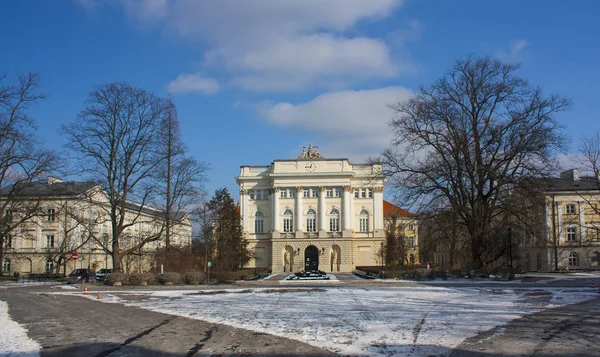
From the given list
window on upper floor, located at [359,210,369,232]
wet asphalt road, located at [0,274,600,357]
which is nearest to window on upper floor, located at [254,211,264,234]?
window on upper floor, located at [359,210,369,232]

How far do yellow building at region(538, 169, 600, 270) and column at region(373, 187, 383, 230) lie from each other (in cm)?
2189

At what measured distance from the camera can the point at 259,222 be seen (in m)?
78.6

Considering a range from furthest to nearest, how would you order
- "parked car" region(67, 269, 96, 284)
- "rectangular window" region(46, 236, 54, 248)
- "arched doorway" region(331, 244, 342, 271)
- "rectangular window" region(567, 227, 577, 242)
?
"arched doorway" region(331, 244, 342, 271) → "rectangular window" region(567, 227, 577, 242) → "rectangular window" region(46, 236, 54, 248) → "parked car" region(67, 269, 96, 284)

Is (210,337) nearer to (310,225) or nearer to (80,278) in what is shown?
(80,278)

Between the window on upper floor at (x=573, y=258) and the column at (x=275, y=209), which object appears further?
the column at (x=275, y=209)

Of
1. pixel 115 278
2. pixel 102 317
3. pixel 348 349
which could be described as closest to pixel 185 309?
pixel 102 317

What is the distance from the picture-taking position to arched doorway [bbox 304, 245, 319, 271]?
244 ft

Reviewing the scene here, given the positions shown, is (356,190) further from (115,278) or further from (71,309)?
(71,309)

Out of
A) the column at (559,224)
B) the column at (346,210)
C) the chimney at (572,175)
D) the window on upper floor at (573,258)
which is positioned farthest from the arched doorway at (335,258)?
the chimney at (572,175)

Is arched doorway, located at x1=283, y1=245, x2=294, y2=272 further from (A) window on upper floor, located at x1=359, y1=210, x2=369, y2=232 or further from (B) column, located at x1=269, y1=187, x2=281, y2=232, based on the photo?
(A) window on upper floor, located at x1=359, y1=210, x2=369, y2=232

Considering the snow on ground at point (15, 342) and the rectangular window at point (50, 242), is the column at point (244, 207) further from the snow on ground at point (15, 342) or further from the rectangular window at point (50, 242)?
the snow on ground at point (15, 342)

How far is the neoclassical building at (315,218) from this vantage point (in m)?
74.2

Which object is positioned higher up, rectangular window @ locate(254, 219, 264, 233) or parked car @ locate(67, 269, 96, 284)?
rectangular window @ locate(254, 219, 264, 233)

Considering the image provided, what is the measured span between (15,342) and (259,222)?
218 ft
